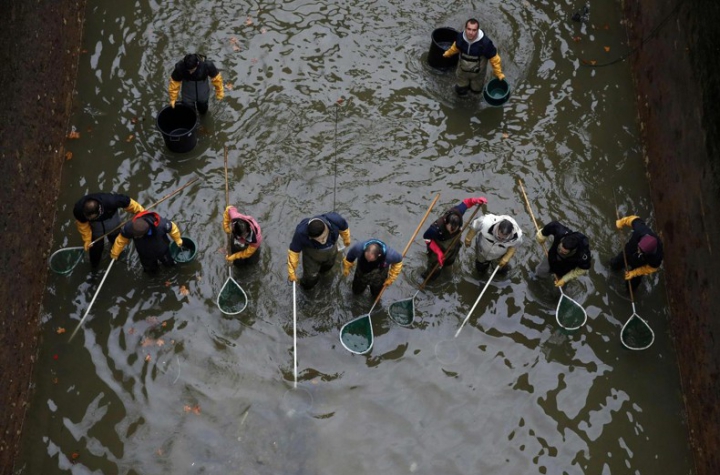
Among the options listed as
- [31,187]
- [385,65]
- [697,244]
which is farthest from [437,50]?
[31,187]

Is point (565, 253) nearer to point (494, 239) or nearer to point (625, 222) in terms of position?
point (494, 239)

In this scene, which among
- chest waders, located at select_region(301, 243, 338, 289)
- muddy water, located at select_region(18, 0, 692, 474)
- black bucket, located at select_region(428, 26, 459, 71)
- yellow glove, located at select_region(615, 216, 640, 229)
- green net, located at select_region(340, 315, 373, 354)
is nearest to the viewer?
muddy water, located at select_region(18, 0, 692, 474)

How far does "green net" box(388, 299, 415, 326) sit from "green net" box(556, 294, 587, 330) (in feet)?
6.79

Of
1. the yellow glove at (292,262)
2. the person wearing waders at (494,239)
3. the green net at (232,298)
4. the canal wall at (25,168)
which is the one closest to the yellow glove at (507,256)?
the person wearing waders at (494,239)

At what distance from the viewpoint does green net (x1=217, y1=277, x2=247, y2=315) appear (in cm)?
943

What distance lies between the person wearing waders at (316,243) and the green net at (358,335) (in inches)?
34.3

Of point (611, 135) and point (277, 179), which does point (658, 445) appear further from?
point (277, 179)

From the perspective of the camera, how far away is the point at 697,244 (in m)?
9.59

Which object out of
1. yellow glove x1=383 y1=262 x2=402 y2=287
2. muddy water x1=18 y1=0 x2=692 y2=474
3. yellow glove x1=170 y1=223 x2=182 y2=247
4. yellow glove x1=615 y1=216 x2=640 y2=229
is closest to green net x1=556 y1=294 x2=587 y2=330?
muddy water x1=18 y1=0 x2=692 y2=474

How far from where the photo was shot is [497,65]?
1117cm

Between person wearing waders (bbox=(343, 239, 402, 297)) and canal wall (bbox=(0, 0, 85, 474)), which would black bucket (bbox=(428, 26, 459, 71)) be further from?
canal wall (bbox=(0, 0, 85, 474))

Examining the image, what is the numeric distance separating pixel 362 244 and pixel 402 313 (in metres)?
1.33

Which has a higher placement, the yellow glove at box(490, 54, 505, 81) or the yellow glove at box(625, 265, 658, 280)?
the yellow glove at box(490, 54, 505, 81)

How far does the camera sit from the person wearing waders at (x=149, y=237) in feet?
29.3
